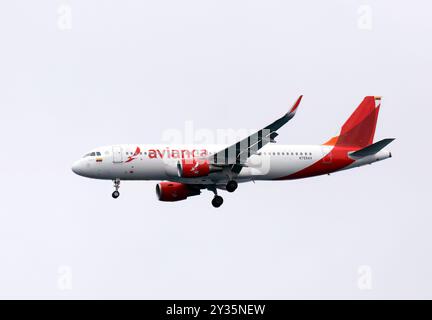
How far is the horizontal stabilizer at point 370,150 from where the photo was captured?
8303 cm

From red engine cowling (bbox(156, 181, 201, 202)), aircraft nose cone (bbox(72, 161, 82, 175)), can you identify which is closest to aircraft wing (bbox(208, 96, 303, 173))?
red engine cowling (bbox(156, 181, 201, 202))

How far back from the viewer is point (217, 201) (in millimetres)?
83000

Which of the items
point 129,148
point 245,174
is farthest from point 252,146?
point 129,148

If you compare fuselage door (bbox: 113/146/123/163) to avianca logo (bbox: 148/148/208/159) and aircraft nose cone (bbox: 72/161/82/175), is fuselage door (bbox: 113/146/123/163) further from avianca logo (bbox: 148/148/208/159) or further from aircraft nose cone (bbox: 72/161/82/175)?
aircraft nose cone (bbox: 72/161/82/175)

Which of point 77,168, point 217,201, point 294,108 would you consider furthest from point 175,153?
point 294,108

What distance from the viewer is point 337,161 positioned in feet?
279

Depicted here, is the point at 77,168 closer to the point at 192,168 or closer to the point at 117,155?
the point at 117,155

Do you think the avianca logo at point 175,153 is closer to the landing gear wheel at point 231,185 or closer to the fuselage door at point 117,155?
the fuselage door at point 117,155

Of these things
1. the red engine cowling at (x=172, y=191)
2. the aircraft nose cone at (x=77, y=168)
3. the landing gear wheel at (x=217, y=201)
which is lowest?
the landing gear wheel at (x=217, y=201)

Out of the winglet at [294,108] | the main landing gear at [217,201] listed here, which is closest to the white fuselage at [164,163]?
the main landing gear at [217,201]

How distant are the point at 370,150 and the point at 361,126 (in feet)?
11.5

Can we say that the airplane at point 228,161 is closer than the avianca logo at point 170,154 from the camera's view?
Yes

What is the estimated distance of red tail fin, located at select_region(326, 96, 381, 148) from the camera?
86562 millimetres

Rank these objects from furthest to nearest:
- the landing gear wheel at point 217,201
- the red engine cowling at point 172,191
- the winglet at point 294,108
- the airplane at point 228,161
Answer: the red engine cowling at point 172,191, the landing gear wheel at point 217,201, the airplane at point 228,161, the winglet at point 294,108
